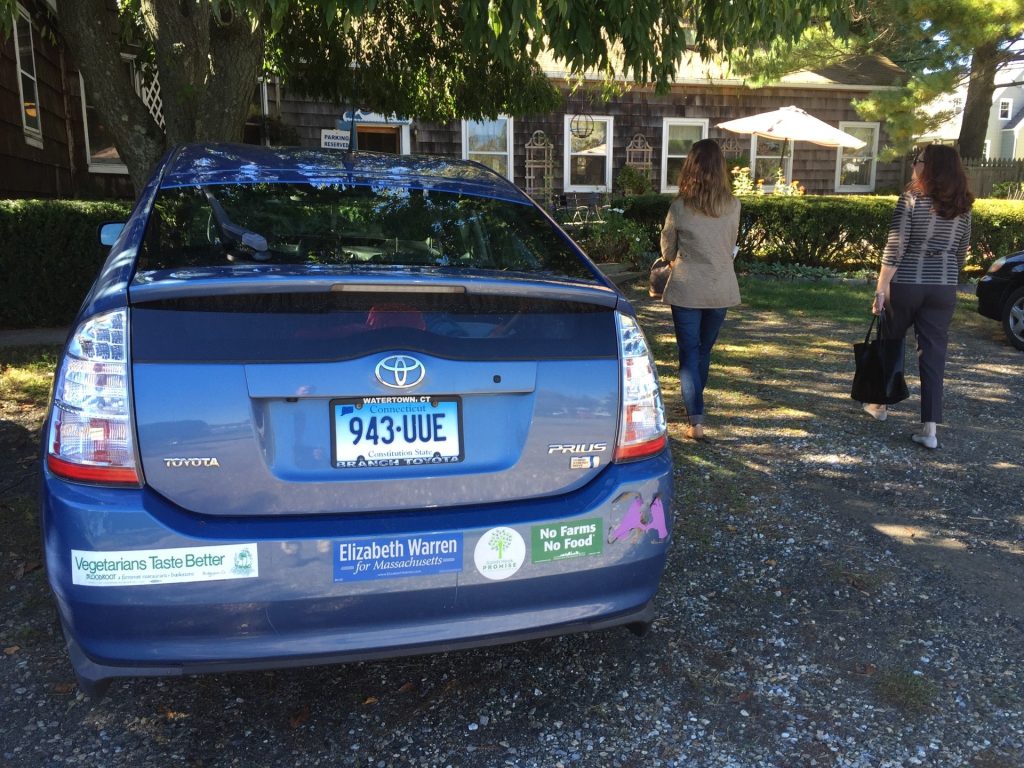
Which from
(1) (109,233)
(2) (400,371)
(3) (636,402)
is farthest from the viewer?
(1) (109,233)

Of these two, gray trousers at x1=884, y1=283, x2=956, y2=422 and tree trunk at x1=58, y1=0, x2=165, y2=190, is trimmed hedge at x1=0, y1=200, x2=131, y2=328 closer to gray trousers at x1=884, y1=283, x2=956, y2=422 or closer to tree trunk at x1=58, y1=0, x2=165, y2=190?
tree trunk at x1=58, y1=0, x2=165, y2=190

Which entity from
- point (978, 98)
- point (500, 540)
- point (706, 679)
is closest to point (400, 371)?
point (500, 540)

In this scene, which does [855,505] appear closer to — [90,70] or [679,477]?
[679,477]

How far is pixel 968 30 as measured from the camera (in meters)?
12.5

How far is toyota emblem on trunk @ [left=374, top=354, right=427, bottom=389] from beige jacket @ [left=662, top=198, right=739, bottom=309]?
313cm

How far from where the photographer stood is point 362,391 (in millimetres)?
2240

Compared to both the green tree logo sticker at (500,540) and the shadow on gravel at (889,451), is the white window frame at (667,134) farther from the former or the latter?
the green tree logo sticker at (500,540)

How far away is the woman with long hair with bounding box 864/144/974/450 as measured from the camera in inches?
196

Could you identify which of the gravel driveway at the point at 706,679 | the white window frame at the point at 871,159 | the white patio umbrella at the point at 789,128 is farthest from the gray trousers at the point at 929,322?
the white window frame at the point at 871,159

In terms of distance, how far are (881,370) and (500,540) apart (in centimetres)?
384

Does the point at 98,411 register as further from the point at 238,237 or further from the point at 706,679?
the point at 706,679

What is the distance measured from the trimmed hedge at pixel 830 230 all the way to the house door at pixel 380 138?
6439 mm

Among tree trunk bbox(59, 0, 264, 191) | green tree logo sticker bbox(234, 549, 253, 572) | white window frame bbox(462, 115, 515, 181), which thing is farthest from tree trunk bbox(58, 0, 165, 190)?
white window frame bbox(462, 115, 515, 181)

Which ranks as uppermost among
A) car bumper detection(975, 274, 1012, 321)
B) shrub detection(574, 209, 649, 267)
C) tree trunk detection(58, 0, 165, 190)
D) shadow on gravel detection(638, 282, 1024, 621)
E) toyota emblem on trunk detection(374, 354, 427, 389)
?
tree trunk detection(58, 0, 165, 190)
